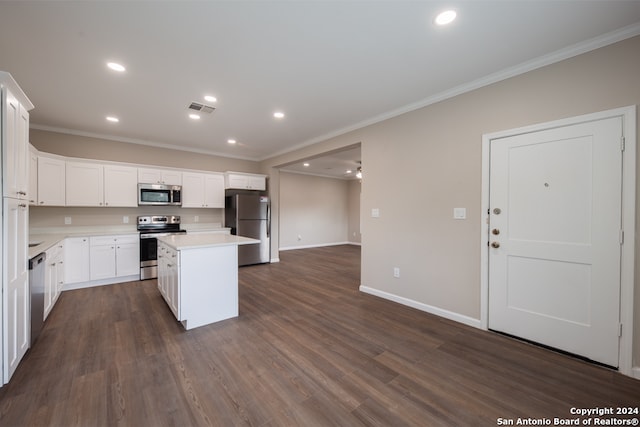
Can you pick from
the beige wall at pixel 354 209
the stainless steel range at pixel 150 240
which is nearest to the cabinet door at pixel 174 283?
the stainless steel range at pixel 150 240

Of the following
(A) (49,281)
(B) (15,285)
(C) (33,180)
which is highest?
(C) (33,180)

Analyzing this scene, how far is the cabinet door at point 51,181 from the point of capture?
381cm

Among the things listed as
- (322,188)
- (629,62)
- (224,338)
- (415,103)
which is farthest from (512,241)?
(322,188)

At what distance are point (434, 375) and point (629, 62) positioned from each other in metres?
2.87

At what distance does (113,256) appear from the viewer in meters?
4.29

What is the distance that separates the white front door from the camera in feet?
6.66

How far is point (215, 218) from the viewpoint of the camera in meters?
6.04

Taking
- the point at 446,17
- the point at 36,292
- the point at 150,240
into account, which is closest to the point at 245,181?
the point at 150,240

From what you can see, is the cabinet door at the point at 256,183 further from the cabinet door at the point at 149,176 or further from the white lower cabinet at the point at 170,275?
the white lower cabinet at the point at 170,275

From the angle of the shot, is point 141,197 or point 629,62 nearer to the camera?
point 629,62

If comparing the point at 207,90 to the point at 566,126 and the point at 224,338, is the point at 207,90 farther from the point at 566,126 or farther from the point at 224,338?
the point at 566,126

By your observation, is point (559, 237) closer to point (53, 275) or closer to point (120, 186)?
point (53, 275)

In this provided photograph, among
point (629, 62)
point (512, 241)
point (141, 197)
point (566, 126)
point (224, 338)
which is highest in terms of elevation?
point (629, 62)

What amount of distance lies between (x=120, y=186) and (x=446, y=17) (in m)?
5.45
